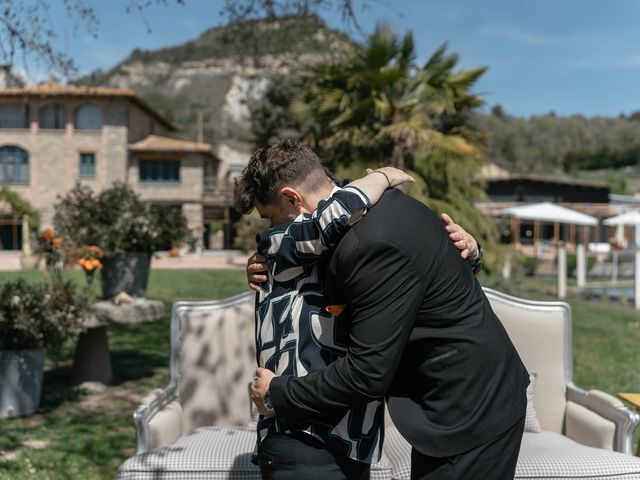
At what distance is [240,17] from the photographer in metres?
7.23

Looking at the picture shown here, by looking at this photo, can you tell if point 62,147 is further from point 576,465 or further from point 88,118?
point 576,465

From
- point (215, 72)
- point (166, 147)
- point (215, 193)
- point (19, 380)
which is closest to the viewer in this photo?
point (19, 380)

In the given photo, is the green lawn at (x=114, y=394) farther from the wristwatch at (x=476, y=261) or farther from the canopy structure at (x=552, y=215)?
the canopy structure at (x=552, y=215)

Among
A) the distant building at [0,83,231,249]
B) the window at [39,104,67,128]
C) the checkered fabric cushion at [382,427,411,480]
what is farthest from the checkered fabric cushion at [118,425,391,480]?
the window at [39,104,67,128]

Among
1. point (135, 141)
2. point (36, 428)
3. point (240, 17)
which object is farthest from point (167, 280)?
point (135, 141)

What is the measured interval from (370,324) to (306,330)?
195mm

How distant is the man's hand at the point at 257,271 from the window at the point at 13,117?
40.5m

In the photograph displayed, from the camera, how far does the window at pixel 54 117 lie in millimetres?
38375

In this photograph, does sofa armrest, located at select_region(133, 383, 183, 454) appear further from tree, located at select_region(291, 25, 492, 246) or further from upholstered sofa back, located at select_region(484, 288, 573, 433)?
tree, located at select_region(291, 25, 492, 246)

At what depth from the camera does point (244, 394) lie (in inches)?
153

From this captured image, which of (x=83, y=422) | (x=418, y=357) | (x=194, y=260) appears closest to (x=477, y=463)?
(x=418, y=357)

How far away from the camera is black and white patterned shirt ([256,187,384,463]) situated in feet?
5.55

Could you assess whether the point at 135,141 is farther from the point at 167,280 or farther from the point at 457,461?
the point at 457,461

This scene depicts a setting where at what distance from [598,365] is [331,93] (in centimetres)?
753
